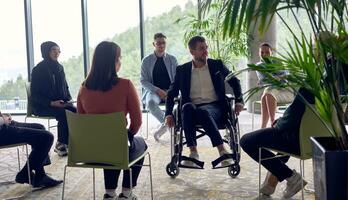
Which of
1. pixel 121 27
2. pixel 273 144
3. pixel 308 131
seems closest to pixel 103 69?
pixel 273 144

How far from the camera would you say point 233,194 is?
3.16 m

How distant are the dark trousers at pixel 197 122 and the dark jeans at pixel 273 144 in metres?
0.44

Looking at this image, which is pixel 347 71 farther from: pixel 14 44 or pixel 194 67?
pixel 14 44

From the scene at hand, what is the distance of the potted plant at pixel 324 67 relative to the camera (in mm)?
1895

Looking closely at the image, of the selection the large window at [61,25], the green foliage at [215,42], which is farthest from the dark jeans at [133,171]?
the large window at [61,25]

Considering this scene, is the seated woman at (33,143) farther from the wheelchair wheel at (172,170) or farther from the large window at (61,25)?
the large window at (61,25)

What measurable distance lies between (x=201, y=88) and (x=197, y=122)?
0.43 m

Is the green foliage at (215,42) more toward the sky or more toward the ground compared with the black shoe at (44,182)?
more toward the sky

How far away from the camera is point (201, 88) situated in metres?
3.83

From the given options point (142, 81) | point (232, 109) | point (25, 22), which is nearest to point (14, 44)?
point (25, 22)

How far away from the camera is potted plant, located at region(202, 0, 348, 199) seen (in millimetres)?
1895

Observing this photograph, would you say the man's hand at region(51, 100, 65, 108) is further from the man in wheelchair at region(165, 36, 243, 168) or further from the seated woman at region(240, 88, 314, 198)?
the seated woman at region(240, 88, 314, 198)

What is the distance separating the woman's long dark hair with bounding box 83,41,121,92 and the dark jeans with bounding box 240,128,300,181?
1012mm

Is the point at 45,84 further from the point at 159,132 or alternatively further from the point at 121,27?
the point at 121,27
